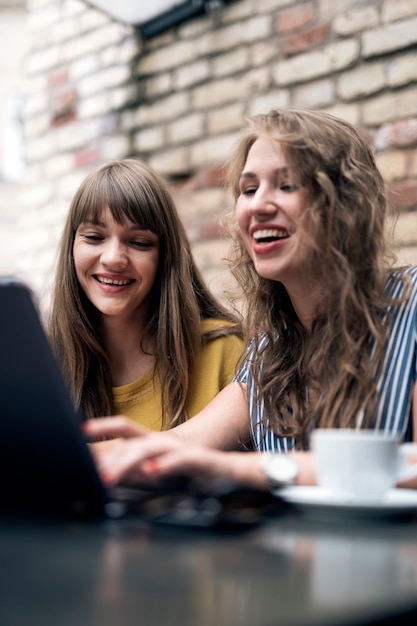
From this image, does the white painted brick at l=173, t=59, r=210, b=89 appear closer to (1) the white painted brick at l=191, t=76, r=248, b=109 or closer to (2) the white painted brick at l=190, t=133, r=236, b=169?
(1) the white painted brick at l=191, t=76, r=248, b=109

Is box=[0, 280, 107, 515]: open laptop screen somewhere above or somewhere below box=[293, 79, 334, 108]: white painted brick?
below

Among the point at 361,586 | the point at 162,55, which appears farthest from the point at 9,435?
the point at 162,55

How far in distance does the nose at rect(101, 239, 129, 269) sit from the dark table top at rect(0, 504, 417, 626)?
1238 mm

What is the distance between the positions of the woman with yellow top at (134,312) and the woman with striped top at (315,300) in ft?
1.14

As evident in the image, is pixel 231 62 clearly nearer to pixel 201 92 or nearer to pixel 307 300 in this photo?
pixel 201 92

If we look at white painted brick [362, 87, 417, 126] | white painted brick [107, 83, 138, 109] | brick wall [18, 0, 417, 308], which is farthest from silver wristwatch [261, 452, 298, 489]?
white painted brick [107, 83, 138, 109]

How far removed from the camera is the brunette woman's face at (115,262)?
191 centimetres

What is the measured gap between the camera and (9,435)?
27.6 inches

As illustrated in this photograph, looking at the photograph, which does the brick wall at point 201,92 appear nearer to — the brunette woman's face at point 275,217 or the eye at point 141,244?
the eye at point 141,244

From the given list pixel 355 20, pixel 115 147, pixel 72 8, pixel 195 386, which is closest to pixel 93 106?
pixel 115 147

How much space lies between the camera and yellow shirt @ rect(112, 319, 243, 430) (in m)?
1.95

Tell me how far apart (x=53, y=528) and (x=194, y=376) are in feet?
4.40

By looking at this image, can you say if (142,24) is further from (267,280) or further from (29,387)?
(29,387)

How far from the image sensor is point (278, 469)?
2.85 feet
